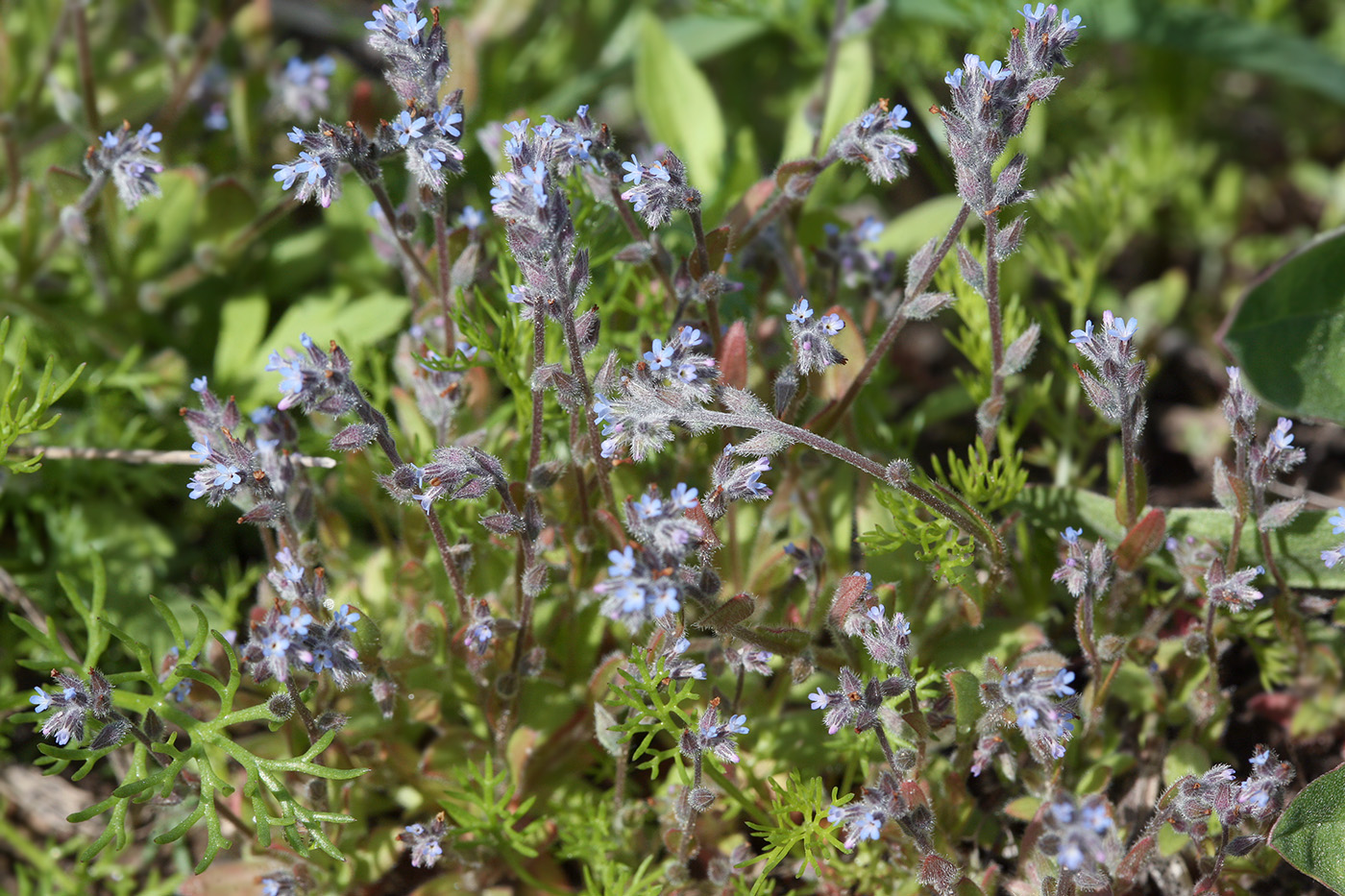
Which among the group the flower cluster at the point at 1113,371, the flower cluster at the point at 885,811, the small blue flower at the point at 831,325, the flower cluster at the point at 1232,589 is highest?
the small blue flower at the point at 831,325

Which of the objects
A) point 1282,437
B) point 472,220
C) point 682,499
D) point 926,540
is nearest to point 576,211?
point 472,220

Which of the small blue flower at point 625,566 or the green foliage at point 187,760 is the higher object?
the small blue flower at point 625,566

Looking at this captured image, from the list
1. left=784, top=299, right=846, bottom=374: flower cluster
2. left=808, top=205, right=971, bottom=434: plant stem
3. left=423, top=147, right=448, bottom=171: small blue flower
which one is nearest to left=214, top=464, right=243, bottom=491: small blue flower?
left=423, top=147, right=448, bottom=171: small blue flower

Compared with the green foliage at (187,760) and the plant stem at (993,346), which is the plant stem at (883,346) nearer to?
the plant stem at (993,346)

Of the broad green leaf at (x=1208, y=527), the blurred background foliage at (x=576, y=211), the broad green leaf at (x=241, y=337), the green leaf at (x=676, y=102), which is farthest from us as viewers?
the green leaf at (x=676, y=102)

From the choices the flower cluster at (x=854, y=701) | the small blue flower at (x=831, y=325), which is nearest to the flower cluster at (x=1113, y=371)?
the small blue flower at (x=831, y=325)

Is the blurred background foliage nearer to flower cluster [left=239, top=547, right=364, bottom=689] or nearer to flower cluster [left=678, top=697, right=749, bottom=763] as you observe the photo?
flower cluster [left=239, top=547, right=364, bottom=689]

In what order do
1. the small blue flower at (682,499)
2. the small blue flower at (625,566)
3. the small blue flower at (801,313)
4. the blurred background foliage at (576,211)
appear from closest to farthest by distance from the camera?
the small blue flower at (625,566)
the small blue flower at (682,499)
the small blue flower at (801,313)
the blurred background foliage at (576,211)
